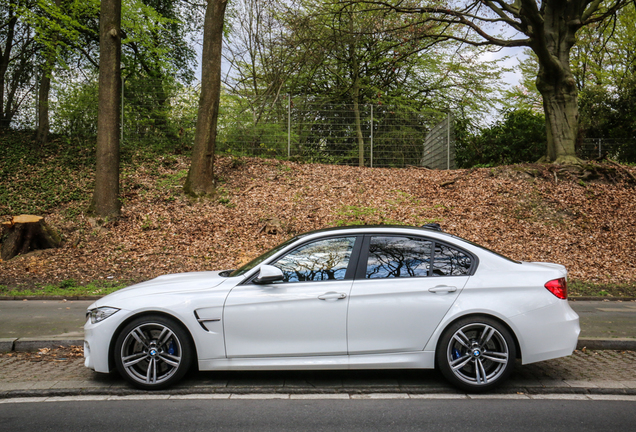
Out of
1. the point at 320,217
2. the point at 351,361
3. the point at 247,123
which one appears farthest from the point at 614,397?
the point at 247,123

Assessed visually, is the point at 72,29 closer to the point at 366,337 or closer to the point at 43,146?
the point at 43,146

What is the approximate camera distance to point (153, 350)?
4.64 metres

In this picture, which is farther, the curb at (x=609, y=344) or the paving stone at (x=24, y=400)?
the curb at (x=609, y=344)

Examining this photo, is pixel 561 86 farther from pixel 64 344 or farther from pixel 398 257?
pixel 64 344

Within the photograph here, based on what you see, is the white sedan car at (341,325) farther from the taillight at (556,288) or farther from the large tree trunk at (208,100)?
the large tree trunk at (208,100)

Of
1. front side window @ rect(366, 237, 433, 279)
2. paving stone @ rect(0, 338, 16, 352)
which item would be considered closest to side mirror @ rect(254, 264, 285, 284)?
front side window @ rect(366, 237, 433, 279)

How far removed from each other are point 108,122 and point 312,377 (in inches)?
416

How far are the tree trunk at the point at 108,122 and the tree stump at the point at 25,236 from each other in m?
1.57

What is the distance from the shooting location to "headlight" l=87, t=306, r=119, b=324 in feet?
15.4

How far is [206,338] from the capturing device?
4.64 metres

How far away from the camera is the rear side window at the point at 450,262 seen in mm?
4789

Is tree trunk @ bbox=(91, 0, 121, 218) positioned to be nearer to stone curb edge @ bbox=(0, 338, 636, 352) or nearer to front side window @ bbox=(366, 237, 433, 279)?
stone curb edge @ bbox=(0, 338, 636, 352)

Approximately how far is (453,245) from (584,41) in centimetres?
3046

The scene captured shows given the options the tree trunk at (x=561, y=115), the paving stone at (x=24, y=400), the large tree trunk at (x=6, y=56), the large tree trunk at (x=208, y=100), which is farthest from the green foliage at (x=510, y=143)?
the large tree trunk at (x=6, y=56)
